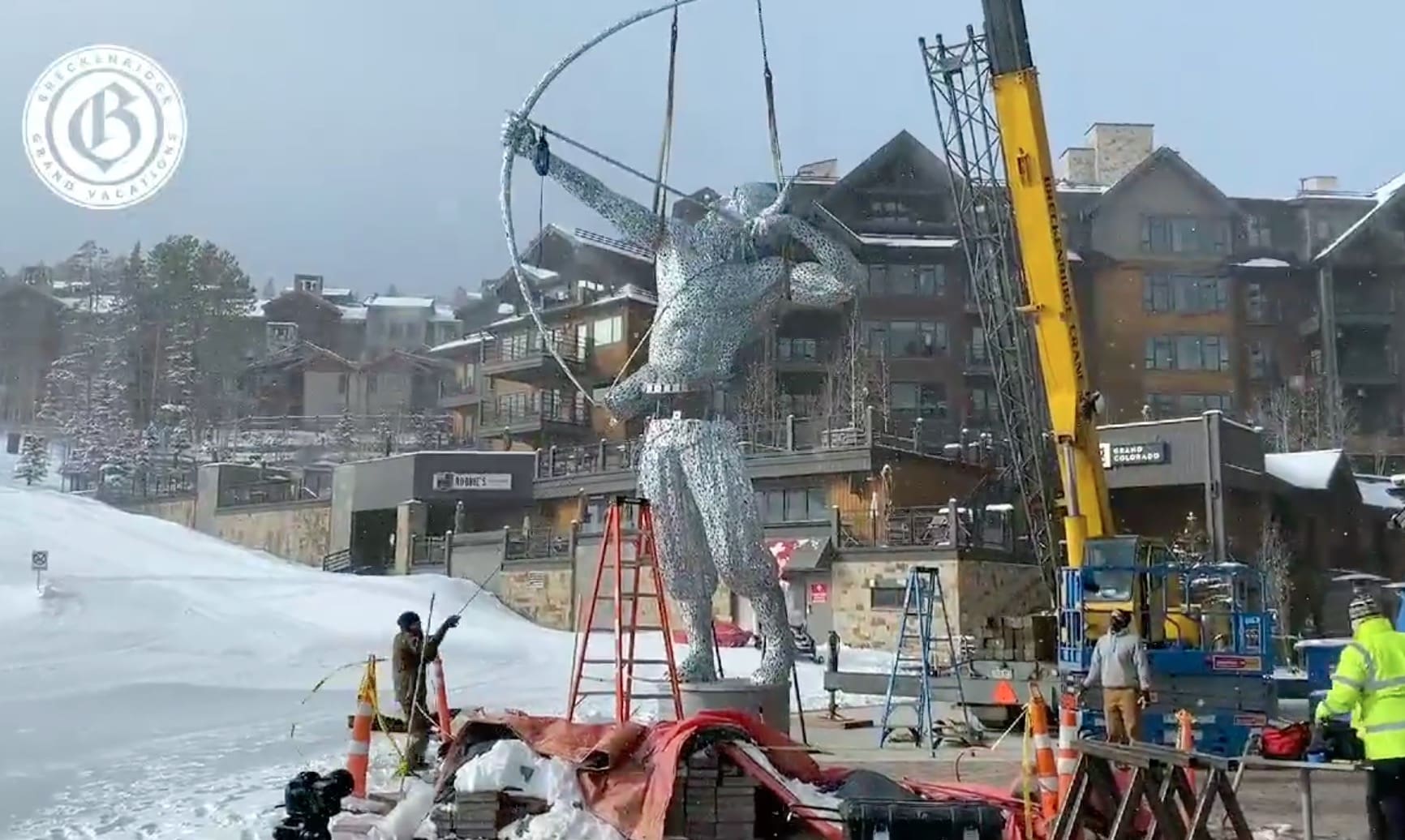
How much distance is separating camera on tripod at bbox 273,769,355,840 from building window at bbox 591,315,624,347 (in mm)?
32352

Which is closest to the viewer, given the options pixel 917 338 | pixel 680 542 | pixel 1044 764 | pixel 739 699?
pixel 1044 764

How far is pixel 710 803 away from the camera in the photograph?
20.7 ft

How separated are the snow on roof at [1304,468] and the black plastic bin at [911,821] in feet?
91.6

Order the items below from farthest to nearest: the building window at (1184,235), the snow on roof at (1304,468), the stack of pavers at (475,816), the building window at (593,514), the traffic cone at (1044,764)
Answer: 1. the building window at (1184,235)
2. the snow on roof at (1304,468)
3. the building window at (593,514)
4. the traffic cone at (1044,764)
5. the stack of pavers at (475,816)

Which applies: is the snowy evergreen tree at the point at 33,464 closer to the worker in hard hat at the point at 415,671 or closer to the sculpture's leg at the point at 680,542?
the worker in hard hat at the point at 415,671

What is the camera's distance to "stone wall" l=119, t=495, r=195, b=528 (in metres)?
39.9

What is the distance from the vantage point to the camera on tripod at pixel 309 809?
5.75 meters

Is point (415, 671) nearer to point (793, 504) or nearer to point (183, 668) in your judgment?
point (183, 668)

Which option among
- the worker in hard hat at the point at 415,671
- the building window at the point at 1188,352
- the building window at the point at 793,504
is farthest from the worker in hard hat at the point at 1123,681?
the building window at the point at 1188,352

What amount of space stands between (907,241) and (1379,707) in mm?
35067

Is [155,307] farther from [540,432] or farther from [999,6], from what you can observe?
[999,6]

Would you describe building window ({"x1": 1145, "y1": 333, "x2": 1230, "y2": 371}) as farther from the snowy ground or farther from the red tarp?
the red tarp

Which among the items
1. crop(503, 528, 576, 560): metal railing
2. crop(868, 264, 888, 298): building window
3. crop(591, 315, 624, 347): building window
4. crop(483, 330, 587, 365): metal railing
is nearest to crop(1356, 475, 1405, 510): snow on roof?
crop(868, 264, 888, 298): building window

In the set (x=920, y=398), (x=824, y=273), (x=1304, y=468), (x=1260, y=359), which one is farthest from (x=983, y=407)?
(x=824, y=273)
